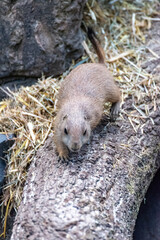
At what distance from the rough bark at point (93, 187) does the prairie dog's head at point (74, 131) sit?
205 mm

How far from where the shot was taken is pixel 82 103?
11.6 feet

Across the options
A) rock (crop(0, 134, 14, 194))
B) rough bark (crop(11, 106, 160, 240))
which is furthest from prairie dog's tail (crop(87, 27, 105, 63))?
rock (crop(0, 134, 14, 194))

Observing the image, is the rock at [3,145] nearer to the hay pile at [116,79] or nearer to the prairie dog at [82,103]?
the hay pile at [116,79]

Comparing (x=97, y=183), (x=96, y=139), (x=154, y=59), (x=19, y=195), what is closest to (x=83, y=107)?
(x=96, y=139)

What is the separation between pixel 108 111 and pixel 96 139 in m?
0.78

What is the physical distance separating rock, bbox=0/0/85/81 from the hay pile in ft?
0.80

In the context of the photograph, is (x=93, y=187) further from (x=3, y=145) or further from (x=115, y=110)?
(x=3, y=145)

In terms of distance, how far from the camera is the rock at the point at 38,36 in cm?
425

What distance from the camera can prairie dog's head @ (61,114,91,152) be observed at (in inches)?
120

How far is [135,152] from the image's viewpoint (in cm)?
357

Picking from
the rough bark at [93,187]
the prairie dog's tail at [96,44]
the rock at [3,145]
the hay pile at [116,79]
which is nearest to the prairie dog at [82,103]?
the prairie dog's tail at [96,44]

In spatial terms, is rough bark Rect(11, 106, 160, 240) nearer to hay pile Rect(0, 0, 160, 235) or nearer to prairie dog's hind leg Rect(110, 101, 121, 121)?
prairie dog's hind leg Rect(110, 101, 121, 121)

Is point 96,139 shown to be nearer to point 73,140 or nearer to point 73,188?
point 73,140

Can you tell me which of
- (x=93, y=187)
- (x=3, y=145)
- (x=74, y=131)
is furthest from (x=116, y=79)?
(x=93, y=187)
